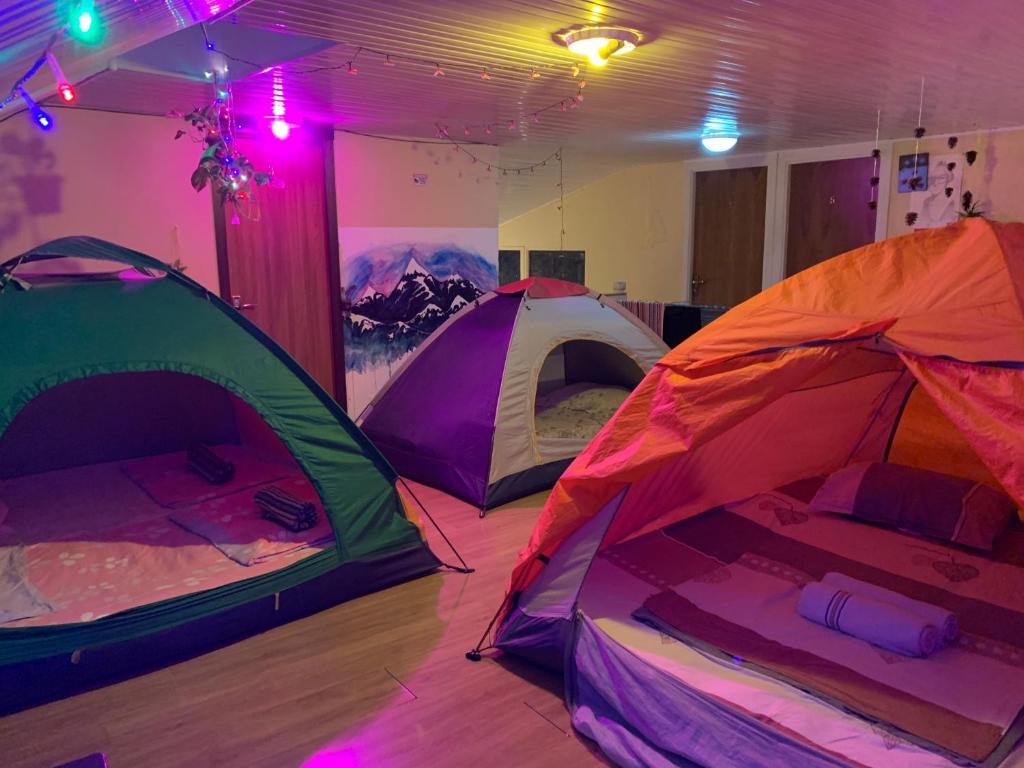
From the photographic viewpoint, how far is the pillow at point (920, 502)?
260cm

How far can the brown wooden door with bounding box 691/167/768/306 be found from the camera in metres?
6.62

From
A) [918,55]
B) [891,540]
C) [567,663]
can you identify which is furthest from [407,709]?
[918,55]

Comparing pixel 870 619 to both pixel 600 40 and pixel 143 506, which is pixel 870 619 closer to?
pixel 600 40

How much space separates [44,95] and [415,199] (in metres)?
3.19

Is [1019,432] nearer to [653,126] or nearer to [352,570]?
[352,570]

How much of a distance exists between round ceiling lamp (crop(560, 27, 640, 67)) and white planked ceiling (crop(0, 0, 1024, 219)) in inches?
2.5

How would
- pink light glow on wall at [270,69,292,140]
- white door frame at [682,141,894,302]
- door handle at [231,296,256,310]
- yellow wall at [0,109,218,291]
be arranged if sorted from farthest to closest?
white door frame at [682,141,894,302], door handle at [231,296,256,310], yellow wall at [0,109,218,291], pink light glow on wall at [270,69,292,140]

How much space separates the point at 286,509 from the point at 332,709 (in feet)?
3.01

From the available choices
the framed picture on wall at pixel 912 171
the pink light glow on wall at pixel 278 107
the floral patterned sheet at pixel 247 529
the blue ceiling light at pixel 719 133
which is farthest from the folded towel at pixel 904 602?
the framed picture on wall at pixel 912 171

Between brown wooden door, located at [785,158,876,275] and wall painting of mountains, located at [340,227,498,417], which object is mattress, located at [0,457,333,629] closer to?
wall painting of mountains, located at [340,227,498,417]

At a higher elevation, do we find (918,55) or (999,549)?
(918,55)

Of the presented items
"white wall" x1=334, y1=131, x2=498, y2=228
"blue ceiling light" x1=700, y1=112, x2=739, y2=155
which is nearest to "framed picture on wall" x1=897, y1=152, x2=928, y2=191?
"blue ceiling light" x1=700, y1=112, x2=739, y2=155

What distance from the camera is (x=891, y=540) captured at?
2.67m

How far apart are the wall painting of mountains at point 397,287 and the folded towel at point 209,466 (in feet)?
5.22
